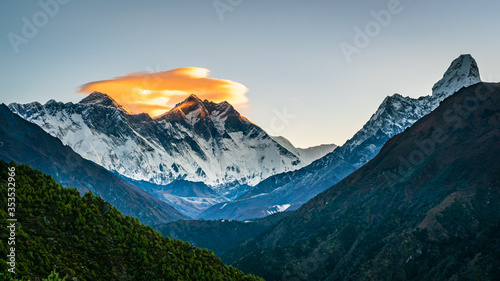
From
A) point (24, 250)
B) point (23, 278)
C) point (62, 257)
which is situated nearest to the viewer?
point (23, 278)

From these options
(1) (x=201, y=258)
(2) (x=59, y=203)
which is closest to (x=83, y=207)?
(2) (x=59, y=203)

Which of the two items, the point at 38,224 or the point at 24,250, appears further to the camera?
the point at 38,224

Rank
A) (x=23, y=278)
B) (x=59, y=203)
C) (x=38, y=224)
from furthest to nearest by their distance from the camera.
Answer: (x=59, y=203) → (x=38, y=224) → (x=23, y=278)

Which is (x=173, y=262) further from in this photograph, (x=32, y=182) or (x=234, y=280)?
(x=32, y=182)

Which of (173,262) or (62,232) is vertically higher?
(62,232)

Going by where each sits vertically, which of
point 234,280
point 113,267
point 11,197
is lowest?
point 234,280

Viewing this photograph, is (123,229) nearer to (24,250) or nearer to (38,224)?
(38,224)
